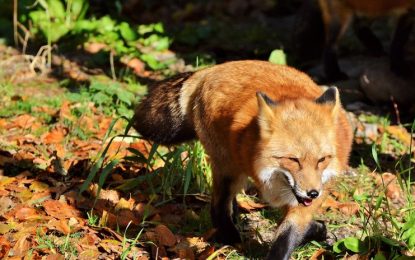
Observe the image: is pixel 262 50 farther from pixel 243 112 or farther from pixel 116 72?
pixel 243 112

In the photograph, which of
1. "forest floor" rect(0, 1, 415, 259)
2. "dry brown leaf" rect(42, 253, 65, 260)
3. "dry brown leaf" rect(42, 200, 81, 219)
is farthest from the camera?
A: "dry brown leaf" rect(42, 200, 81, 219)

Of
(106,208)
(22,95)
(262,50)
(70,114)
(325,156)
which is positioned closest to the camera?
(325,156)

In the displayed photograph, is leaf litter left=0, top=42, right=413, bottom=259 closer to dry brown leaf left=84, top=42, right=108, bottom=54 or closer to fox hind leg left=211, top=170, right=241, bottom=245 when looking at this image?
fox hind leg left=211, top=170, right=241, bottom=245

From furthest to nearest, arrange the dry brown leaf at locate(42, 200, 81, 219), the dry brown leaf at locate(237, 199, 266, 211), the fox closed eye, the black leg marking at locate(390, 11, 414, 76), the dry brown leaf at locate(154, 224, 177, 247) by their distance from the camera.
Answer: the black leg marking at locate(390, 11, 414, 76)
the dry brown leaf at locate(237, 199, 266, 211)
the dry brown leaf at locate(42, 200, 81, 219)
the dry brown leaf at locate(154, 224, 177, 247)
the fox closed eye

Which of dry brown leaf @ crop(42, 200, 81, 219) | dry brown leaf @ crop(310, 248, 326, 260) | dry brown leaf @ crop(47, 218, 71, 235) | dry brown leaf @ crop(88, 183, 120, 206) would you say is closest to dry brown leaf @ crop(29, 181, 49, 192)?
dry brown leaf @ crop(42, 200, 81, 219)

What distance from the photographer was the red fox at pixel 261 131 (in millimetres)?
3850

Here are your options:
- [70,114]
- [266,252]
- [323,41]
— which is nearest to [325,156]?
[266,252]

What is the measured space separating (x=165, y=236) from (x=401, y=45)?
470 centimetres

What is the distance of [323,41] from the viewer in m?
9.22

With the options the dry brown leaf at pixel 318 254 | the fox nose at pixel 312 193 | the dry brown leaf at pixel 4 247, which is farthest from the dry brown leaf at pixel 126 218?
the fox nose at pixel 312 193

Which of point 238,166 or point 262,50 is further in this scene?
point 262,50

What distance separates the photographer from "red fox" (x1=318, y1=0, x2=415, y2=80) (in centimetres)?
818

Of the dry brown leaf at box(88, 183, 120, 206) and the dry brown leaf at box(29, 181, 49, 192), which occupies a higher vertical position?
the dry brown leaf at box(29, 181, 49, 192)

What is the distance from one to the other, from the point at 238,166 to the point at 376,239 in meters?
0.99
